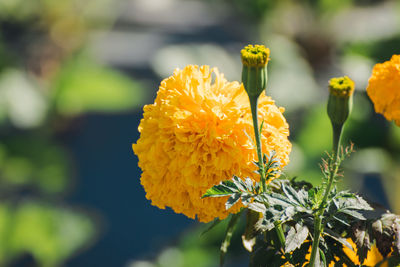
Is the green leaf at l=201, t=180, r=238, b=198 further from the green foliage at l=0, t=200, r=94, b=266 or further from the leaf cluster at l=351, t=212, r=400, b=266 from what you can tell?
the green foliage at l=0, t=200, r=94, b=266

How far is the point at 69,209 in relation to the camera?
2633 mm

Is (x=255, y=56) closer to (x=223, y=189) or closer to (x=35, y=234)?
(x=223, y=189)

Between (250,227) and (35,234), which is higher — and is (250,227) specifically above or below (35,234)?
above

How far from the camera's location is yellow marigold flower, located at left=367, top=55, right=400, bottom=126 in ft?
1.86

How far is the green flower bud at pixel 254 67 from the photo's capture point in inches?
20.6

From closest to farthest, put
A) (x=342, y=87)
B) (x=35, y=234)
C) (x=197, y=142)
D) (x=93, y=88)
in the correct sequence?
(x=342, y=87)
(x=197, y=142)
(x=35, y=234)
(x=93, y=88)

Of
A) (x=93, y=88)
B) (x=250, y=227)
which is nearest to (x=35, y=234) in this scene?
(x=93, y=88)

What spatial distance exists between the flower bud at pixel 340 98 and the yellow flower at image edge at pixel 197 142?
9 cm

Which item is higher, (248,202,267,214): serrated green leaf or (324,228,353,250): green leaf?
(248,202,267,214): serrated green leaf

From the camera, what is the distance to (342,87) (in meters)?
0.49

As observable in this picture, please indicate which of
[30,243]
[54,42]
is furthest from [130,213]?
[54,42]

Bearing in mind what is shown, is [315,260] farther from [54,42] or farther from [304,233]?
[54,42]

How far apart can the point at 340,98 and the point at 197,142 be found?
17 cm

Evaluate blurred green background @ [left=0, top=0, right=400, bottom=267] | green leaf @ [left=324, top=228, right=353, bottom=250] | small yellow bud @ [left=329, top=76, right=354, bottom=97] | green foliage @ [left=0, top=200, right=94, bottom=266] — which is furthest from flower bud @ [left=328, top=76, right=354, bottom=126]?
green foliage @ [left=0, top=200, right=94, bottom=266]
